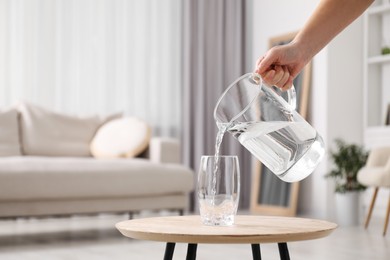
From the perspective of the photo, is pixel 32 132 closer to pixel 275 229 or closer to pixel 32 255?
pixel 32 255

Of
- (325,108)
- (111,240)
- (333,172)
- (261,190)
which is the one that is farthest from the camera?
(261,190)

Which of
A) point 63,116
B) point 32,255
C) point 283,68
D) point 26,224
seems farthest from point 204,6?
point 283,68

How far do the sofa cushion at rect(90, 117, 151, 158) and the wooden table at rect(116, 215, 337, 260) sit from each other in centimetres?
286

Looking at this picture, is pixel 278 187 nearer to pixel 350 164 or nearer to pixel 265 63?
pixel 350 164

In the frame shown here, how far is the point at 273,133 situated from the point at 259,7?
16.4 feet

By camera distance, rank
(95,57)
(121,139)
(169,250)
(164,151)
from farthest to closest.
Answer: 1. (95,57)
2. (121,139)
3. (164,151)
4. (169,250)

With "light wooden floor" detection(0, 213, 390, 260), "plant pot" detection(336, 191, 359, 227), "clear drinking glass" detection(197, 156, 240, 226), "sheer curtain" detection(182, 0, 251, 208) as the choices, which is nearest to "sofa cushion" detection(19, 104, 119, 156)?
"light wooden floor" detection(0, 213, 390, 260)

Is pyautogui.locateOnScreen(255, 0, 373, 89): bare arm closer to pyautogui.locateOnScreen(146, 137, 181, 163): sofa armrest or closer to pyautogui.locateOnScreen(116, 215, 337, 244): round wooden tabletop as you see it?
pyautogui.locateOnScreen(116, 215, 337, 244): round wooden tabletop

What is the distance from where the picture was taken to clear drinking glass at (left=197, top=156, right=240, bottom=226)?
1515 mm

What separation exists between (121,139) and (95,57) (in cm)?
128

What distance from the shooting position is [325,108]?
5.41 meters

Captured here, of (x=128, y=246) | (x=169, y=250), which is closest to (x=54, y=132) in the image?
(x=128, y=246)

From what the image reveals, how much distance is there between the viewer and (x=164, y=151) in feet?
14.3

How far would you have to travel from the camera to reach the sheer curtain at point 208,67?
5.92 meters
